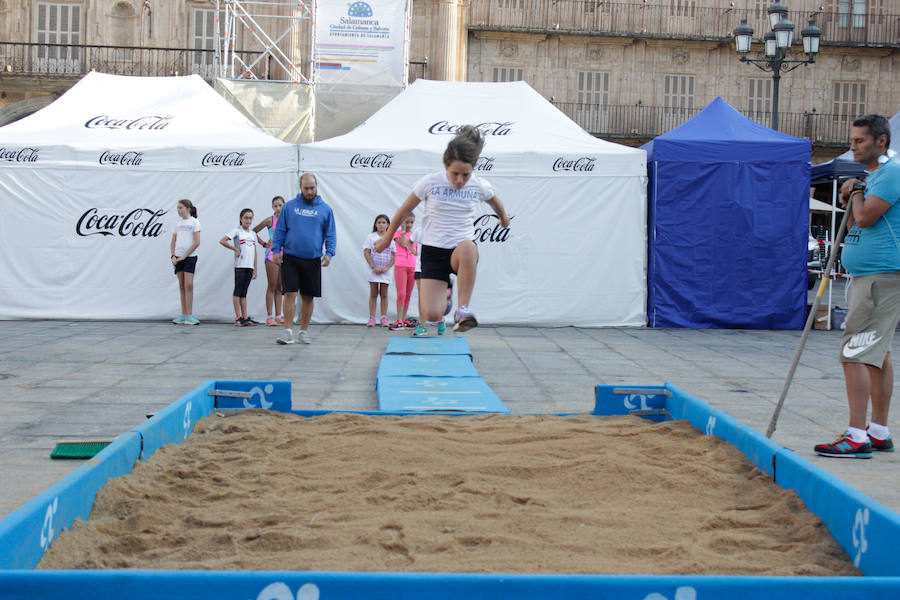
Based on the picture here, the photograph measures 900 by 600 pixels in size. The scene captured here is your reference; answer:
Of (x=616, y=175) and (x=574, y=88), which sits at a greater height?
(x=574, y=88)

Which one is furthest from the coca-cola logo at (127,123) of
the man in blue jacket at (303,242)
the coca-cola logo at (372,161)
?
the man in blue jacket at (303,242)

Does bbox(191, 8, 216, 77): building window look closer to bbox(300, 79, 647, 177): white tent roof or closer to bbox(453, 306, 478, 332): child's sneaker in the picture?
bbox(300, 79, 647, 177): white tent roof

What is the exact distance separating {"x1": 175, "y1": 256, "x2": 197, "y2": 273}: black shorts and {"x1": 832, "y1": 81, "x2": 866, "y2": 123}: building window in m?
28.2

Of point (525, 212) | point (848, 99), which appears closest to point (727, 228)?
point (525, 212)

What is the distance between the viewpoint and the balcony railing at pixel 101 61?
28.4m

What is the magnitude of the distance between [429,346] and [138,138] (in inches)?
258

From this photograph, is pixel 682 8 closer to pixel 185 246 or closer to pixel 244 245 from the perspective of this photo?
pixel 244 245

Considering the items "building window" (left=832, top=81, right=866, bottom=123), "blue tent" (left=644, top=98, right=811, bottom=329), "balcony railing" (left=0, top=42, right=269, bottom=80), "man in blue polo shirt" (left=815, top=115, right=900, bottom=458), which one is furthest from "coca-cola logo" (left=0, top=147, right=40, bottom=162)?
"building window" (left=832, top=81, right=866, bottom=123)

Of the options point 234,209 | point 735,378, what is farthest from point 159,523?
point 234,209

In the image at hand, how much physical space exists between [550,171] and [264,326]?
458 centimetres

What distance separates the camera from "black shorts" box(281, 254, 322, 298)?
9.67m

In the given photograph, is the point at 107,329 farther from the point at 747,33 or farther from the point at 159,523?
the point at 747,33

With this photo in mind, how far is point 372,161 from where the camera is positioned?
12.4 metres

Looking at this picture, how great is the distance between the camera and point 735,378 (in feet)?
25.9
